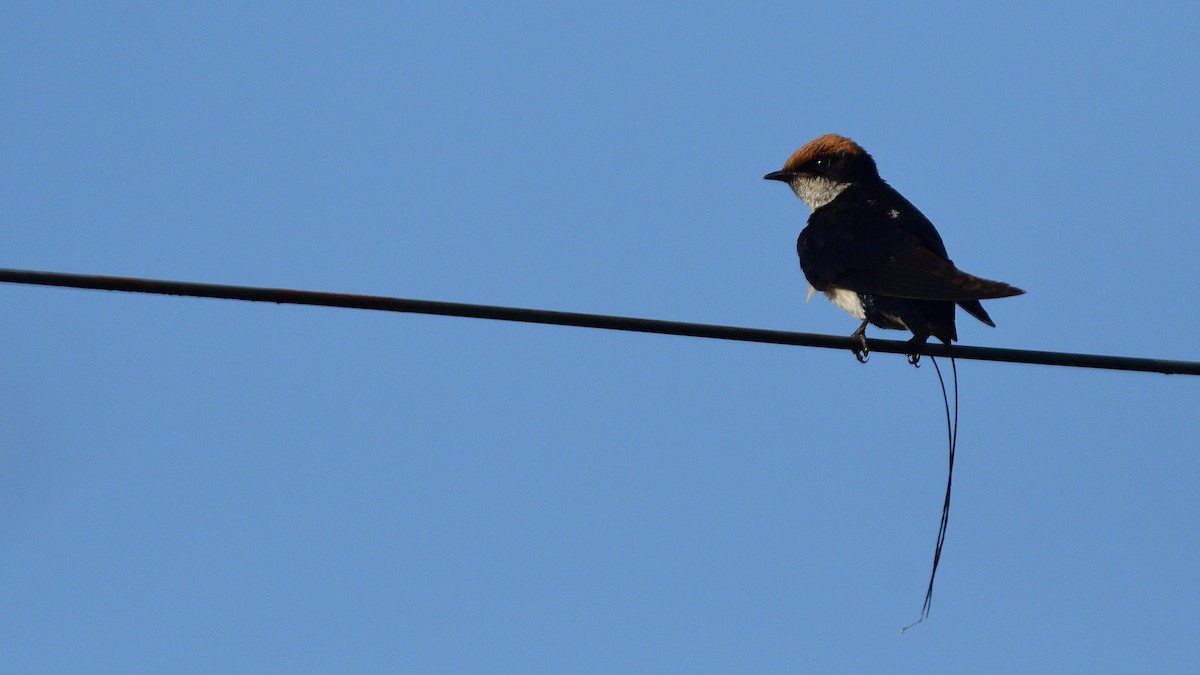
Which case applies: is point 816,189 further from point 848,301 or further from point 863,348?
point 863,348

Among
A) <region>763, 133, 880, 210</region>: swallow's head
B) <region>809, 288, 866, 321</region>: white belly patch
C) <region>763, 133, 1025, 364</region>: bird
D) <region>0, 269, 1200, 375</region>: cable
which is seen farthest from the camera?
<region>763, 133, 880, 210</region>: swallow's head

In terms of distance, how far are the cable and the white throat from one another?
4440 millimetres

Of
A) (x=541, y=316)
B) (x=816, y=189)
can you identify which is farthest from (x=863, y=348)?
(x=816, y=189)

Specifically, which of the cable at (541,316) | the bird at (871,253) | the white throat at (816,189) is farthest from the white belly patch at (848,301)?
the cable at (541,316)

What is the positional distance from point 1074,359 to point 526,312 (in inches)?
78.1

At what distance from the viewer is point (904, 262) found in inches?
287

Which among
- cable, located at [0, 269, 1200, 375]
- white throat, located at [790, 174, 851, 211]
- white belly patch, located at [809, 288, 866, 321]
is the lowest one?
cable, located at [0, 269, 1200, 375]

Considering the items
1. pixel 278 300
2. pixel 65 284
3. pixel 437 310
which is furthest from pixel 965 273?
pixel 65 284

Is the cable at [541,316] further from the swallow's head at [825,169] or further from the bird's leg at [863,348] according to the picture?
the swallow's head at [825,169]

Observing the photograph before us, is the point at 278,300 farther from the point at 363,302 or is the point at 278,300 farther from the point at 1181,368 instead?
the point at 1181,368

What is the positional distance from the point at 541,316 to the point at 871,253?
371 centimetres

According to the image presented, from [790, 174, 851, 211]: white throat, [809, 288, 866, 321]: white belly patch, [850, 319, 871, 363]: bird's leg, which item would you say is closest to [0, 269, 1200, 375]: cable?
[850, 319, 871, 363]: bird's leg

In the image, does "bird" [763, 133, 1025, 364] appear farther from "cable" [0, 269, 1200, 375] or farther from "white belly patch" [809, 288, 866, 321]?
"cable" [0, 269, 1200, 375]

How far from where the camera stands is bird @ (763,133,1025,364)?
22.2ft
